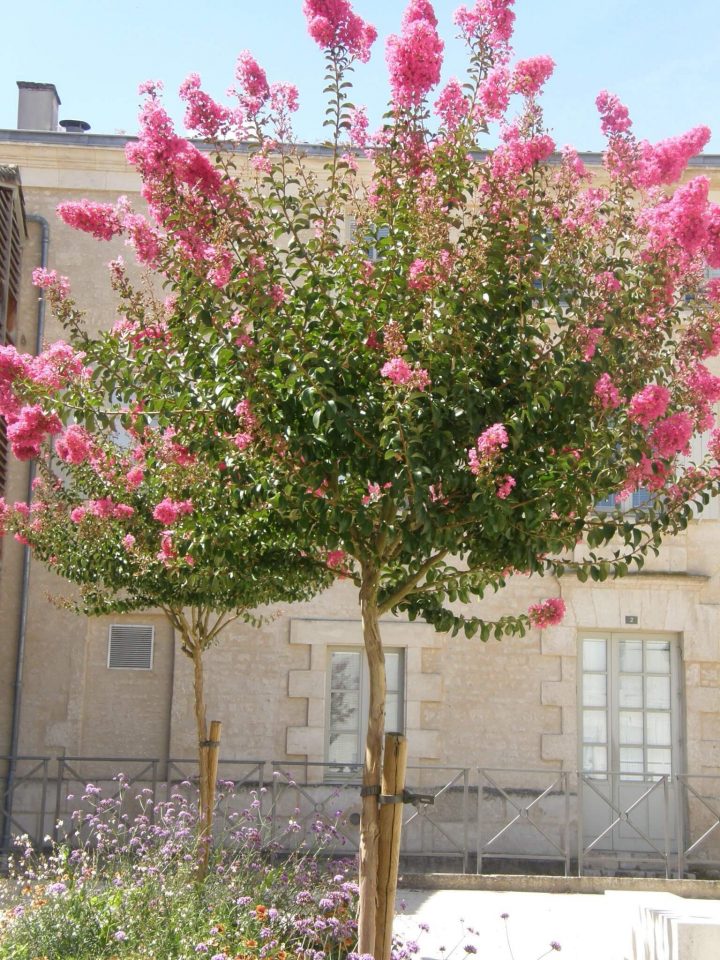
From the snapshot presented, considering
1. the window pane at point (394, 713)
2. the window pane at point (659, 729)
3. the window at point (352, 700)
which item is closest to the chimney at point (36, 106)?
the window at point (352, 700)

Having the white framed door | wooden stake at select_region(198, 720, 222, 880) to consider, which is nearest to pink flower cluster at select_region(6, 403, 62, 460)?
wooden stake at select_region(198, 720, 222, 880)

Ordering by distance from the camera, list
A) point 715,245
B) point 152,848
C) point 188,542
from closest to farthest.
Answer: point 715,245 → point 188,542 → point 152,848

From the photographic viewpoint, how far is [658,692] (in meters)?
13.3

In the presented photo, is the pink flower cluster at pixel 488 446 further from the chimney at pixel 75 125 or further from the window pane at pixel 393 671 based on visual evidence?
the chimney at pixel 75 125

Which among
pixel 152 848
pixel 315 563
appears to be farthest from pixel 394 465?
pixel 152 848

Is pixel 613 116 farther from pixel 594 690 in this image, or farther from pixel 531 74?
pixel 594 690

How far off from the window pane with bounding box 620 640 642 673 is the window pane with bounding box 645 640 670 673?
8 cm

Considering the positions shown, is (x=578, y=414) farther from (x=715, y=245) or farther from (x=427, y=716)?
(x=427, y=716)

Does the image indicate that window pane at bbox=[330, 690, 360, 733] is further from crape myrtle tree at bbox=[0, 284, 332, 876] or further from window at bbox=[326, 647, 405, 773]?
crape myrtle tree at bbox=[0, 284, 332, 876]

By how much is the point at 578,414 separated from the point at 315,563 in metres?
1.46

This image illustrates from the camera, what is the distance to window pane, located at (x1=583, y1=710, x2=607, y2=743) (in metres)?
13.2

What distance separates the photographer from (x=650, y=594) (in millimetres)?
13297

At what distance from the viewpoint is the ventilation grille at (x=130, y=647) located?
13.2m

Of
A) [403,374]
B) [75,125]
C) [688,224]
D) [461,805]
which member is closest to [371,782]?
[403,374]
